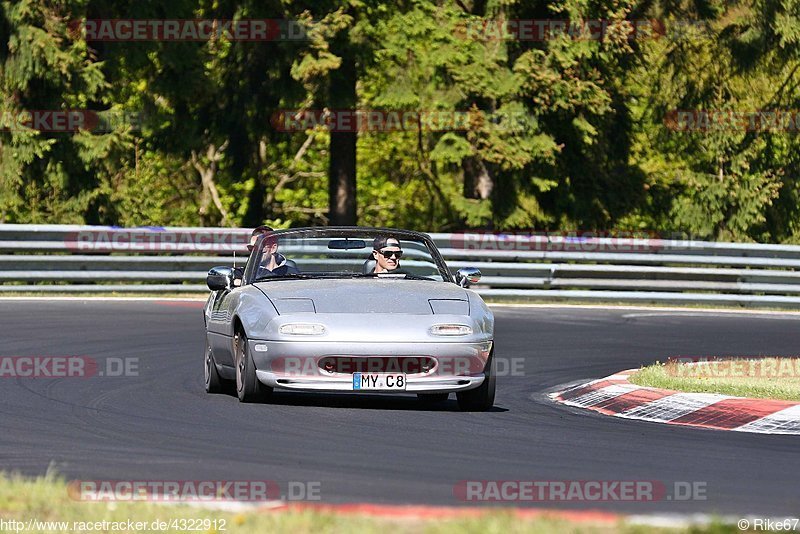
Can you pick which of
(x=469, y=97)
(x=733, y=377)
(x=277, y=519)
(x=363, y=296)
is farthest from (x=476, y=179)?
(x=277, y=519)

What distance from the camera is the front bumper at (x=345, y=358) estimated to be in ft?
37.4

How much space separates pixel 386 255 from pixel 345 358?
1817 mm

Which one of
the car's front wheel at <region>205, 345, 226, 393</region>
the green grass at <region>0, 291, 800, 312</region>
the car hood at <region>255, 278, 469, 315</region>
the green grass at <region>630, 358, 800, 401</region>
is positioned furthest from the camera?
the green grass at <region>0, 291, 800, 312</region>

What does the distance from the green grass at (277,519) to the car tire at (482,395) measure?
504cm

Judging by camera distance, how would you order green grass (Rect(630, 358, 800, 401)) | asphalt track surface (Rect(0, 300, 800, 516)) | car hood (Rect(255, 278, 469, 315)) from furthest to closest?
1. green grass (Rect(630, 358, 800, 401))
2. car hood (Rect(255, 278, 469, 315))
3. asphalt track surface (Rect(0, 300, 800, 516))

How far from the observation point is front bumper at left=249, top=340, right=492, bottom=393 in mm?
11391

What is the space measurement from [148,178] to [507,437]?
3769 cm

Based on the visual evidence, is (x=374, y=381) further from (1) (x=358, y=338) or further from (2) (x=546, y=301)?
(2) (x=546, y=301)

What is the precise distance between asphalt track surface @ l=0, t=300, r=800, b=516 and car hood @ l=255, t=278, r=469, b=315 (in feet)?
2.41

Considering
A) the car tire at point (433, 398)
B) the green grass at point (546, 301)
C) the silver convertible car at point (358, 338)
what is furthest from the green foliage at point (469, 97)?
the silver convertible car at point (358, 338)

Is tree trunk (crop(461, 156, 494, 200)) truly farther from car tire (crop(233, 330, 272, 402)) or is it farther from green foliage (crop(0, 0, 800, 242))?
car tire (crop(233, 330, 272, 402))

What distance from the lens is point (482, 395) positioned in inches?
468

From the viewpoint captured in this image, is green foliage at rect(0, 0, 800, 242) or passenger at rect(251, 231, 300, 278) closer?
passenger at rect(251, 231, 300, 278)

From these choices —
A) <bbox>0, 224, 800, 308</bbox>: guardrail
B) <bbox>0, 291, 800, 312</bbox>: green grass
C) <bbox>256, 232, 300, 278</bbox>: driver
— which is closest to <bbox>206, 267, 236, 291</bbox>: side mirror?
<bbox>256, 232, 300, 278</bbox>: driver
